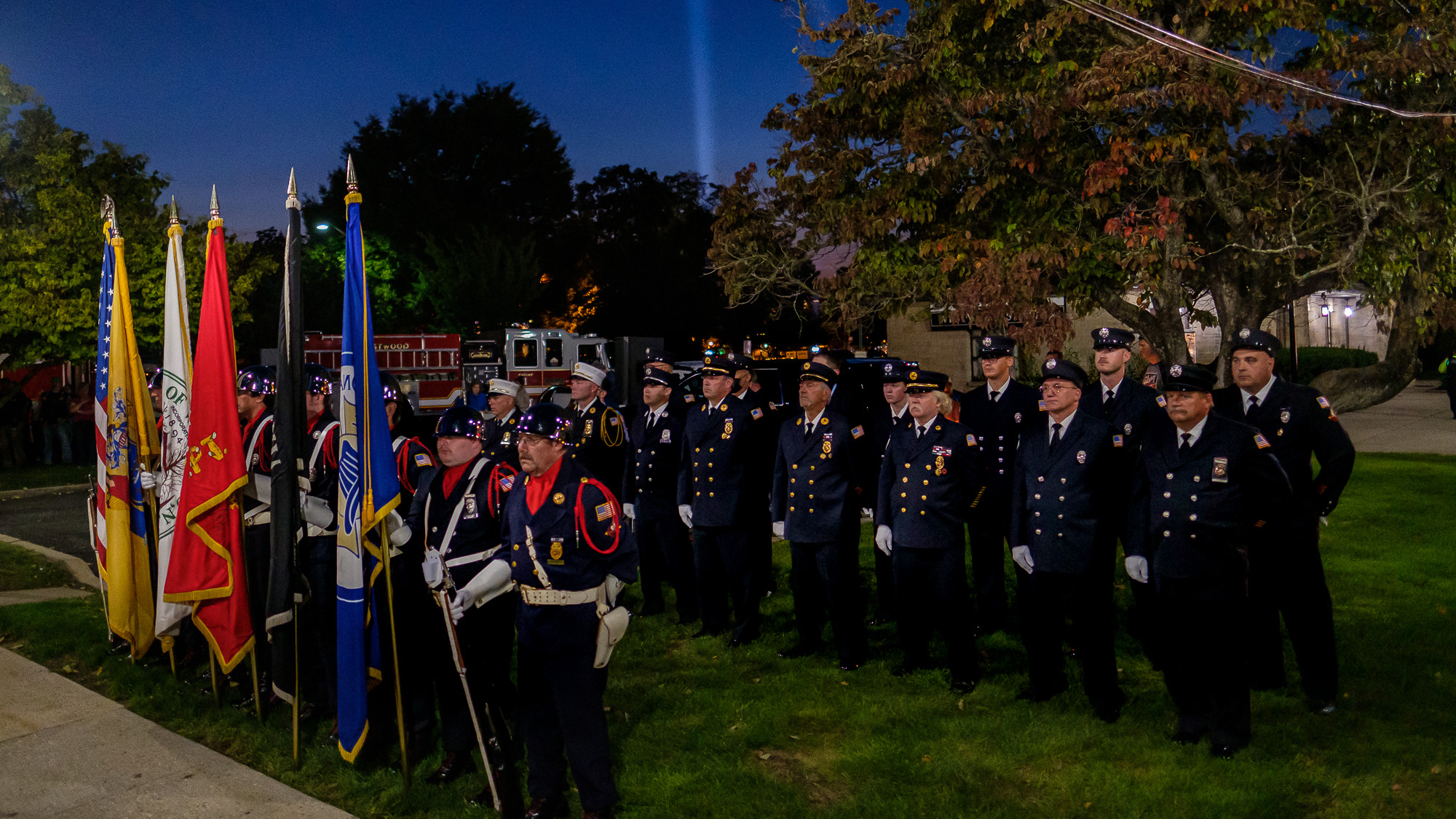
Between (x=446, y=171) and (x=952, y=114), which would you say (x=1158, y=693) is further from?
(x=446, y=171)

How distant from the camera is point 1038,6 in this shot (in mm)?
12664

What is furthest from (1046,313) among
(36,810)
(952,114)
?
(36,810)

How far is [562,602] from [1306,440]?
4.26m

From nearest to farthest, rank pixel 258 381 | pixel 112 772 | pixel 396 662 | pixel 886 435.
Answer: pixel 396 662 < pixel 112 772 < pixel 258 381 < pixel 886 435

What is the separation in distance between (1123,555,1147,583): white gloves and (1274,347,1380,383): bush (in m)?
27.7

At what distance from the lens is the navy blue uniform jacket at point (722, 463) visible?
24.4 ft

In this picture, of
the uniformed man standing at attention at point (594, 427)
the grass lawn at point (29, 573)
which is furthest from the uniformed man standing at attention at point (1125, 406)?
the grass lawn at point (29, 573)

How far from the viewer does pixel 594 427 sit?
863 centimetres

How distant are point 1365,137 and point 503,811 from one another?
1306cm

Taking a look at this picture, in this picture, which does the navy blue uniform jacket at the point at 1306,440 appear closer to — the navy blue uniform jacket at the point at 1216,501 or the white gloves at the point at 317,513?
the navy blue uniform jacket at the point at 1216,501

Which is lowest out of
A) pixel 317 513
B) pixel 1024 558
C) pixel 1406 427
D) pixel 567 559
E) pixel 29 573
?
pixel 29 573

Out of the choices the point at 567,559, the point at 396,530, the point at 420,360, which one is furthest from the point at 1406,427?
the point at 420,360

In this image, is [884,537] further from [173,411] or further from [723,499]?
[173,411]

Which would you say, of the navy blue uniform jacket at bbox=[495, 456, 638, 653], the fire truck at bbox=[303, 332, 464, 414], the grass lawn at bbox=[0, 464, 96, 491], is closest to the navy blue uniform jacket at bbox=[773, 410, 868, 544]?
the navy blue uniform jacket at bbox=[495, 456, 638, 653]
